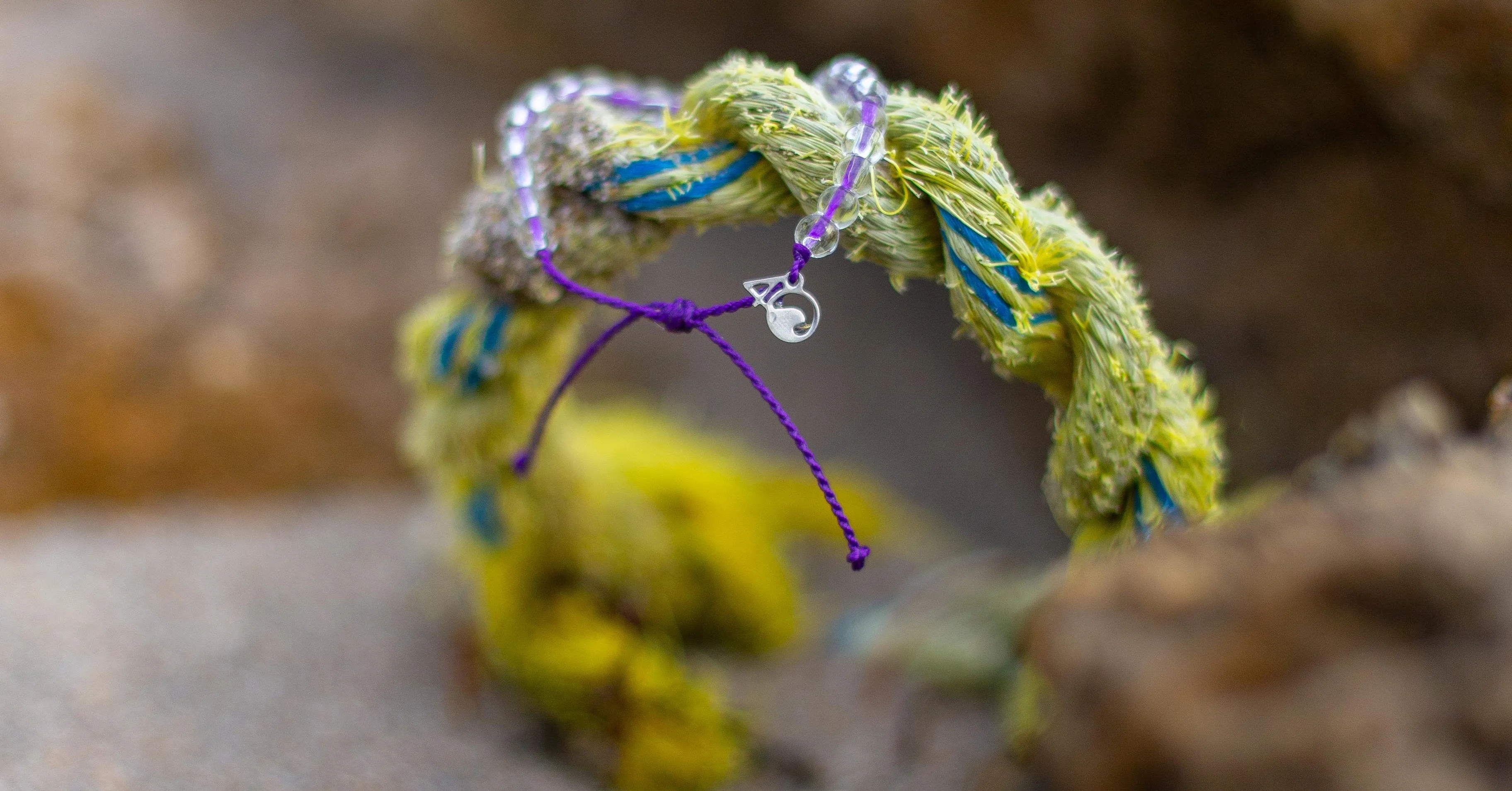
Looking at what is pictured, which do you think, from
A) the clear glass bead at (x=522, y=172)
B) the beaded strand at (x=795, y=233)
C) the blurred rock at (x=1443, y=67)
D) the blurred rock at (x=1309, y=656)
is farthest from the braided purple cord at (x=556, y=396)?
the blurred rock at (x=1443, y=67)

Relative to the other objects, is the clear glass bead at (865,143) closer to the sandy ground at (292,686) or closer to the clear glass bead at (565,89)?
the clear glass bead at (565,89)

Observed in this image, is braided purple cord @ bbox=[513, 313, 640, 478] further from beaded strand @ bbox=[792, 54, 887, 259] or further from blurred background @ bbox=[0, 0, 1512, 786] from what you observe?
blurred background @ bbox=[0, 0, 1512, 786]

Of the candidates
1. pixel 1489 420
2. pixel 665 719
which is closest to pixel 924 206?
pixel 1489 420

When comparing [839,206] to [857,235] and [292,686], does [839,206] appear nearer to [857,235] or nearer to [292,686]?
[857,235]

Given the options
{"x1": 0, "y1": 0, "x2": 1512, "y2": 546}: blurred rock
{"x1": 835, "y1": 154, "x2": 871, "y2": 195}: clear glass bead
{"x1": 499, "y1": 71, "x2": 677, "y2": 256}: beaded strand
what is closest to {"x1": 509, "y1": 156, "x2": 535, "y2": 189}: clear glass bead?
{"x1": 499, "y1": 71, "x2": 677, "y2": 256}: beaded strand

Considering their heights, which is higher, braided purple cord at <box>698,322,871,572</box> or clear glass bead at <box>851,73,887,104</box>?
clear glass bead at <box>851,73,887,104</box>

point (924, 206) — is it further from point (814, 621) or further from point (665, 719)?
point (814, 621)

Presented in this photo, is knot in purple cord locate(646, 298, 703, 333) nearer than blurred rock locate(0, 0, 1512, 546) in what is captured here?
Yes
